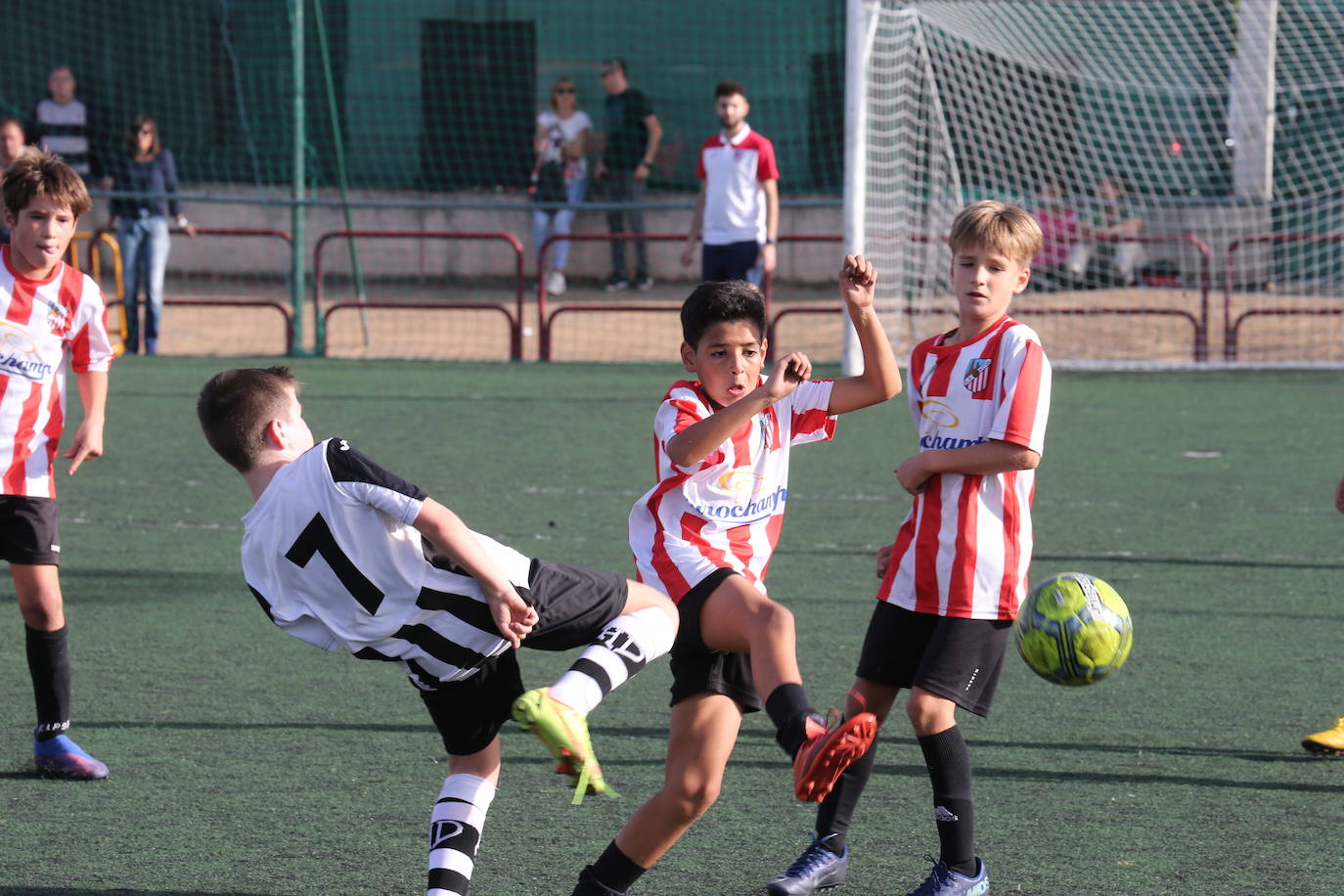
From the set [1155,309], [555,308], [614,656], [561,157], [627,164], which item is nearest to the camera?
[614,656]

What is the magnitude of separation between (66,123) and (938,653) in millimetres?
13350

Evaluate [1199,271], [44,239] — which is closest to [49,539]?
[44,239]

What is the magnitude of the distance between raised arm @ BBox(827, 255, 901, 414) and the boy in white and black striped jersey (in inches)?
24.5

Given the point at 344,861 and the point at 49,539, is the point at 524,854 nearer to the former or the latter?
the point at 344,861

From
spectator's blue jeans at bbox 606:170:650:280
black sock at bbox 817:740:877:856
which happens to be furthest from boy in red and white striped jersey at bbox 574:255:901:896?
spectator's blue jeans at bbox 606:170:650:280

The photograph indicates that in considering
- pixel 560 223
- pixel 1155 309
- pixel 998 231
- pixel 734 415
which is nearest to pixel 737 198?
pixel 1155 309

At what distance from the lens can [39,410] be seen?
13.7ft

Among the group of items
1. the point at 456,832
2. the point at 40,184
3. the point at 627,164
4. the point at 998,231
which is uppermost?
the point at 627,164

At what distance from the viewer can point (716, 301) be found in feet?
10.5

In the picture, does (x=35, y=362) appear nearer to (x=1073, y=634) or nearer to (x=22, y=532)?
(x=22, y=532)

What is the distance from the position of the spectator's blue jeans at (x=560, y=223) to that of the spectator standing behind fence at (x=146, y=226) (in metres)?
3.64

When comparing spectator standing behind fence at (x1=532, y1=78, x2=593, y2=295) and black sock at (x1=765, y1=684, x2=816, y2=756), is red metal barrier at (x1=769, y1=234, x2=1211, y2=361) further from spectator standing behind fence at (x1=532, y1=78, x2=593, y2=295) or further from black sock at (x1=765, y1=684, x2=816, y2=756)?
black sock at (x1=765, y1=684, x2=816, y2=756)

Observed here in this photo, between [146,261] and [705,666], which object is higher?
[146,261]

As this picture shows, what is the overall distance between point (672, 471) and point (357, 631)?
69 centimetres
